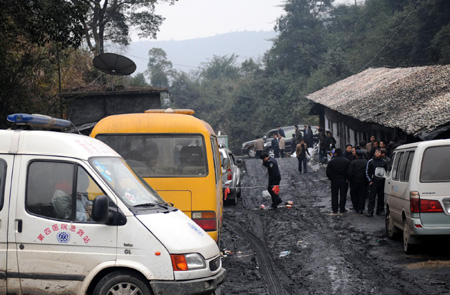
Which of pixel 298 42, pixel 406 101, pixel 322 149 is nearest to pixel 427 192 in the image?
pixel 406 101

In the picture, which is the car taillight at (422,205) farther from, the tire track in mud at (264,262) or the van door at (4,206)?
the van door at (4,206)

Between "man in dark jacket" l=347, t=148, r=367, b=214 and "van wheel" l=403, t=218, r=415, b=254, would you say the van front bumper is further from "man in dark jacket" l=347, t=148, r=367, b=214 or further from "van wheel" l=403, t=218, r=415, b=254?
"man in dark jacket" l=347, t=148, r=367, b=214

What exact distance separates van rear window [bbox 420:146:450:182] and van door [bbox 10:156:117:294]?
19.0 feet

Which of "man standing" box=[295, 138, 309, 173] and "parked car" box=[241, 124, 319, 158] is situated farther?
"parked car" box=[241, 124, 319, 158]

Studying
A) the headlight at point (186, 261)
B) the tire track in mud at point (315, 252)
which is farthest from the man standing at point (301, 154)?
the headlight at point (186, 261)

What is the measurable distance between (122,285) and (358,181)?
36.0 ft

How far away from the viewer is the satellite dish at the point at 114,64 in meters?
21.2

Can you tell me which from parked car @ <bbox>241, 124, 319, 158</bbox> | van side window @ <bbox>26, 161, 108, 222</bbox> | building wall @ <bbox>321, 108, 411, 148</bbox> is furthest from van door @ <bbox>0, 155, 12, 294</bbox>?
parked car @ <bbox>241, 124, 319, 158</bbox>

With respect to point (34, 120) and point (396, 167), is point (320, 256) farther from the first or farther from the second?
point (34, 120)

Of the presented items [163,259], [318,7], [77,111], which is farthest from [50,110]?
[318,7]

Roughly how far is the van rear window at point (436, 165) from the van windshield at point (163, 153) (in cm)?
361

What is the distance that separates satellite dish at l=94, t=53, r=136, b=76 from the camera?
21.2 m

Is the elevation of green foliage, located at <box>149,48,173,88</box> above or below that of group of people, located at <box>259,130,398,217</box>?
above

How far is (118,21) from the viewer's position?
130 ft
